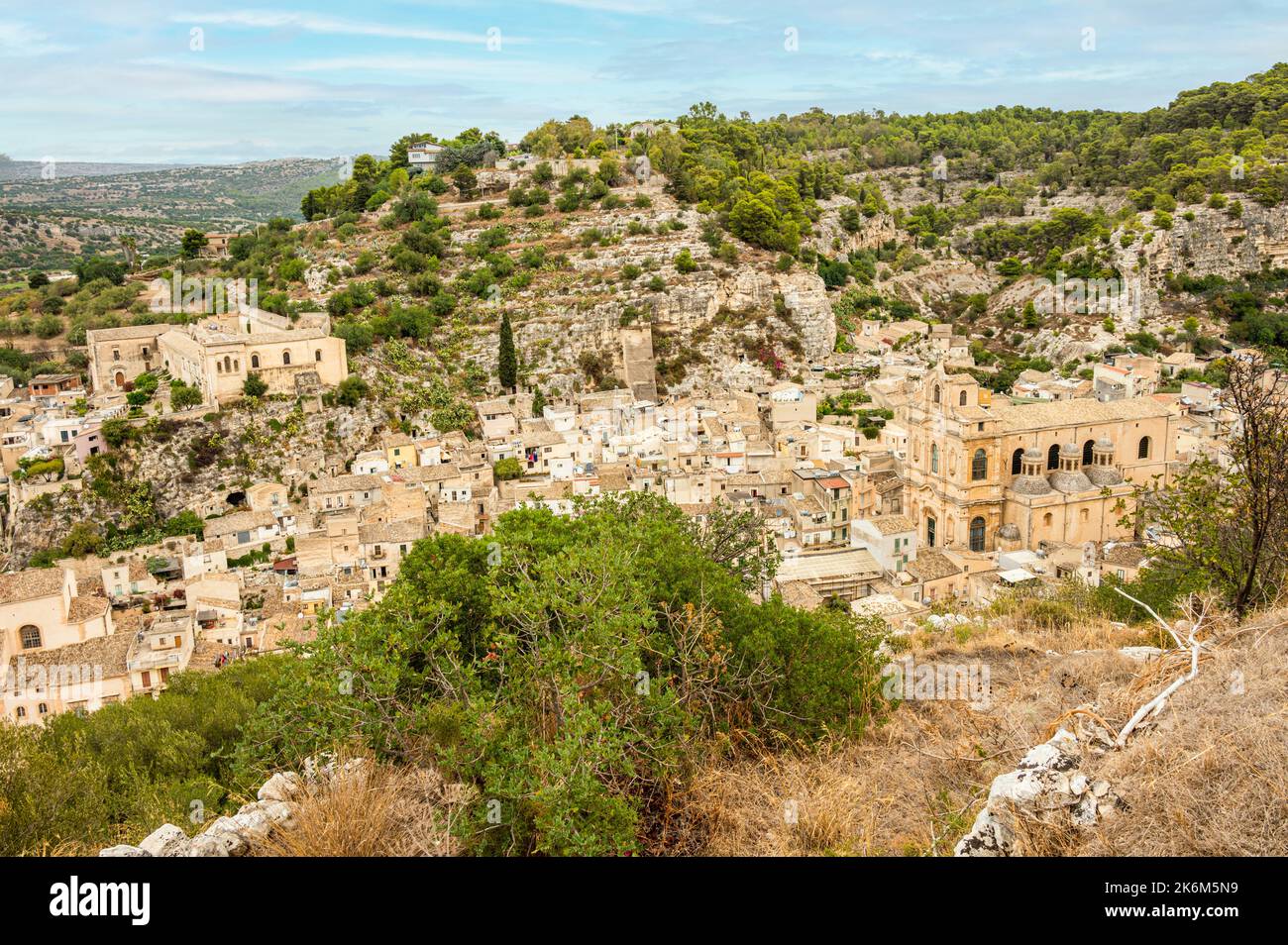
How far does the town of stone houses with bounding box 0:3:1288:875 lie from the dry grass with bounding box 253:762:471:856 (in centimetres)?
2

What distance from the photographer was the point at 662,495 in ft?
36.2

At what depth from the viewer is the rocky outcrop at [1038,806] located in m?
3.02

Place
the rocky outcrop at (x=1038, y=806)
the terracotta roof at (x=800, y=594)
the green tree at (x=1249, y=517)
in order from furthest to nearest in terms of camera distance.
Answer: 1. the terracotta roof at (x=800, y=594)
2. the green tree at (x=1249, y=517)
3. the rocky outcrop at (x=1038, y=806)

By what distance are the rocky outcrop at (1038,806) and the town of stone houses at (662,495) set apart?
0.02 m

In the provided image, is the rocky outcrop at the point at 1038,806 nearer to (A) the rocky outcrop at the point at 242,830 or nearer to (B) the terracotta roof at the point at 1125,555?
(A) the rocky outcrop at the point at 242,830

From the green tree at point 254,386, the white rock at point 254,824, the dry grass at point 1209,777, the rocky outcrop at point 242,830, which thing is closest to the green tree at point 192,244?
the green tree at point 254,386

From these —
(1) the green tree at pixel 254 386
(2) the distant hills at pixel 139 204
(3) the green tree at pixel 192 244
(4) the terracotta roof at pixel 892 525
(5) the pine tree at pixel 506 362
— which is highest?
(2) the distant hills at pixel 139 204

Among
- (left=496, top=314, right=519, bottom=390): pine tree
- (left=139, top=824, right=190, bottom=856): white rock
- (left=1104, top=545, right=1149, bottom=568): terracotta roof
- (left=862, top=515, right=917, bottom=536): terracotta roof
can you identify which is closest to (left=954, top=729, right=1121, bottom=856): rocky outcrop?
(left=139, top=824, right=190, bottom=856): white rock

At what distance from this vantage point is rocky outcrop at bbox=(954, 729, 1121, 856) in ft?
9.91

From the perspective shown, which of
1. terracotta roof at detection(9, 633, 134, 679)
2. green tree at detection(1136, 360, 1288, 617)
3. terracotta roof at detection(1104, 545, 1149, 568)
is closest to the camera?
green tree at detection(1136, 360, 1288, 617)

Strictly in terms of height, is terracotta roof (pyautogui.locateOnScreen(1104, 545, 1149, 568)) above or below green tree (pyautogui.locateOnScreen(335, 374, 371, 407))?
below

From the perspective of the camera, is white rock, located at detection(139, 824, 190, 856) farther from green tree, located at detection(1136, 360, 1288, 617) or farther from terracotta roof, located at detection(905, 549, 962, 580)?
terracotta roof, located at detection(905, 549, 962, 580)

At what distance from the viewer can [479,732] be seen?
4297 mm

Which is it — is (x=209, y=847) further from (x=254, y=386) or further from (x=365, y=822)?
(x=254, y=386)
